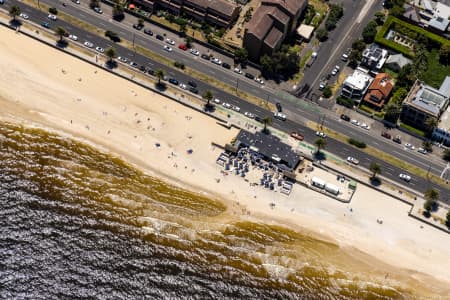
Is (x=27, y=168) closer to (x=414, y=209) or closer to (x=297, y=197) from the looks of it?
(x=297, y=197)

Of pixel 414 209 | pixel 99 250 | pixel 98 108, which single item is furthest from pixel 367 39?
pixel 99 250

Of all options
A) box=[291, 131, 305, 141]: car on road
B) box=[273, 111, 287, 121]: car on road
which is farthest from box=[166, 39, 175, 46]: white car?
box=[291, 131, 305, 141]: car on road

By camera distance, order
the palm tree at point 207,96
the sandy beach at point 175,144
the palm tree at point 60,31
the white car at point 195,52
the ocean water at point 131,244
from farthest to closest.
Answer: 1. the white car at point 195,52
2. the palm tree at point 60,31
3. the palm tree at point 207,96
4. the sandy beach at point 175,144
5. the ocean water at point 131,244

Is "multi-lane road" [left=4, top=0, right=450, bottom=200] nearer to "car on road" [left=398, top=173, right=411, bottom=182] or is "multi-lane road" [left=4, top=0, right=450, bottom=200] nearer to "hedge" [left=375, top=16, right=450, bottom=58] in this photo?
"car on road" [left=398, top=173, right=411, bottom=182]

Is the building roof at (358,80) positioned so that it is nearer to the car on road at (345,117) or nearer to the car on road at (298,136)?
the car on road at (345,117)

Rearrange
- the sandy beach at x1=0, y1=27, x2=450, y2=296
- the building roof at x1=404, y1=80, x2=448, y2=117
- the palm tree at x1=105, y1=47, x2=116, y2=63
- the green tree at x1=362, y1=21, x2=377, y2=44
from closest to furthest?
1. the sandy beach at x1=0, y1=27, x2=450, y2=296
2. the building roof at x1=404, y1=80, x2=448, y2=117
3. the palm tree at x1=105, y1=47, x2=116, y2=63
4. the green tree at x1=362, y1=21, x2=377, y2=44

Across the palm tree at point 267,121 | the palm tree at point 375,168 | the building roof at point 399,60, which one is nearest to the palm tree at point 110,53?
the palm tree at point 267,121

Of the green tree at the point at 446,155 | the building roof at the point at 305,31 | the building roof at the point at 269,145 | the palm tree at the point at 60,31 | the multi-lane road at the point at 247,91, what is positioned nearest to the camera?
the building roof at the point at 269,145

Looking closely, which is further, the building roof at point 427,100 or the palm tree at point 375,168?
the building roof at point 427,100
